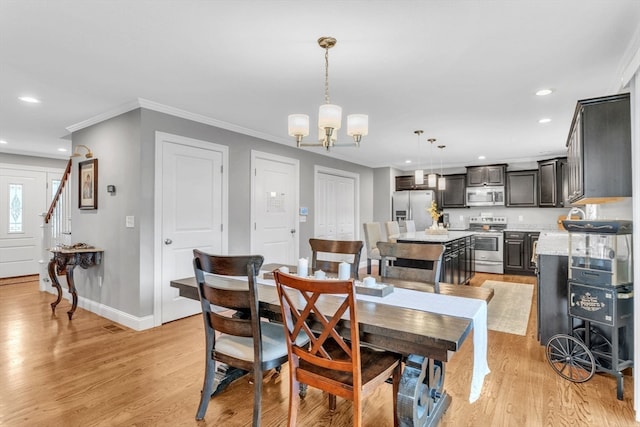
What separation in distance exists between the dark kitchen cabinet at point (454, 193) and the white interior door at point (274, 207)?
12.0 feet

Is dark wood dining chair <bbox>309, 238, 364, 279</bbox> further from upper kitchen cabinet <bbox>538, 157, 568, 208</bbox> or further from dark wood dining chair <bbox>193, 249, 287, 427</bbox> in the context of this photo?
upper kitchen cabinet <bbox>538, 157, 568, 208</bbox>

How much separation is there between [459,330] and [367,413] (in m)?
1.05

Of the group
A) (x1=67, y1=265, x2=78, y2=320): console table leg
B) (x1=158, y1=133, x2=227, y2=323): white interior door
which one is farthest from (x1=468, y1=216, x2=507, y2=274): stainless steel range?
(x1=67, y1=265, x2=78, y2=320): console table leg

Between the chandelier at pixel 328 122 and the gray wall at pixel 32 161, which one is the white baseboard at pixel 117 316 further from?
the gray wall at pixel 32 161

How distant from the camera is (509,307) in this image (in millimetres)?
4422

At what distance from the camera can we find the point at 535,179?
6582 mm

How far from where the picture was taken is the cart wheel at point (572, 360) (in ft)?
8.19

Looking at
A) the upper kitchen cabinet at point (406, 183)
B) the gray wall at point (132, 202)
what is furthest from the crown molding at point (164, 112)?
the upper kitchen cabinet at point (406, 183)

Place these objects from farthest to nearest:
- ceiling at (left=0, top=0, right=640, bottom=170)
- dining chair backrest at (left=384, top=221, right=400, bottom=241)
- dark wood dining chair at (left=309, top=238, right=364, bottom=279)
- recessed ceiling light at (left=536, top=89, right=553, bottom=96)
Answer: dining chair backrest at (left=384, top=221, right=400, bottom=241) < recessed ceiling light at (left=536, top=89, right=553, bottom=96) < dark wood dining chair at (left=309, top=238, right=364, bottom=279) < ceiling at (left=0, top=0, right=640, bottom=170)

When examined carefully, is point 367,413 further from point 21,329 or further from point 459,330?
point 21,329

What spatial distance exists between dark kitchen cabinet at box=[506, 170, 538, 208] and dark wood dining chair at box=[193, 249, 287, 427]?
6.30 m

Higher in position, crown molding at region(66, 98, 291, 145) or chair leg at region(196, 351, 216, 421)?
crown molding at region(66, 98, 291, 145)

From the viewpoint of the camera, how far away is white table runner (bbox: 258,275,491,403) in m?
1.61

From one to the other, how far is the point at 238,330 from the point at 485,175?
6583 mm
